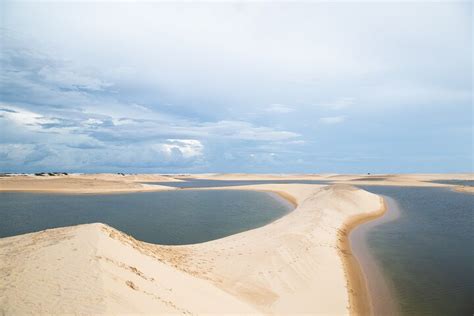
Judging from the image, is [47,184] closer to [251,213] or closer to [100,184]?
[100,184]

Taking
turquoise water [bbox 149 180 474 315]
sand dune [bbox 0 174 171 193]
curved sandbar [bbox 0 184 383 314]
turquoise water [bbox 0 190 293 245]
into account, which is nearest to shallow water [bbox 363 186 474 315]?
turquoise water [bbox 149 180 474 315]

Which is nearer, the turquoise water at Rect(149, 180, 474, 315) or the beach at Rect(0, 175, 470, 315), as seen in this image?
the beach at Rect(0, 175, 470, 315)

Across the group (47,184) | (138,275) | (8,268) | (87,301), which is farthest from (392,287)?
(47,184)

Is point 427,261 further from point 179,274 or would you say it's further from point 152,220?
point 152,220

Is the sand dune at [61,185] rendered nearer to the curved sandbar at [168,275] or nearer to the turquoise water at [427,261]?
the curved sandbar at [168,275]

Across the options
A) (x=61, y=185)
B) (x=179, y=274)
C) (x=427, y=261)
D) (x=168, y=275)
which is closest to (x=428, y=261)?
(x=427, y=261)

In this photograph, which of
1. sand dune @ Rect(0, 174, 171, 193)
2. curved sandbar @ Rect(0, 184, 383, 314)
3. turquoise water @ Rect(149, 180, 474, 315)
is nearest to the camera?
curved sandbar @ Rect(0, 184, 383, 314)

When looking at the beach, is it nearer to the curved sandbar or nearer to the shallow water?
the curved sandbar
